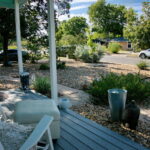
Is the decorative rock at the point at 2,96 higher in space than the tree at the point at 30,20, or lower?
lower

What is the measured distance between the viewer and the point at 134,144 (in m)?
2.60

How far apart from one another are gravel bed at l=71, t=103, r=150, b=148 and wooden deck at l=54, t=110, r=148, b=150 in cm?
21

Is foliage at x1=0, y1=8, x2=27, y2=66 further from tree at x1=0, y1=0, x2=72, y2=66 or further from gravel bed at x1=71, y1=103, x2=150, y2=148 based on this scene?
gravel bed at x1=71, y1=103, x2=150, y2=148

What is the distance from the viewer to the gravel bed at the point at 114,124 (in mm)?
2895

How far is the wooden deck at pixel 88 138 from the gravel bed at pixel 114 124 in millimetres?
206

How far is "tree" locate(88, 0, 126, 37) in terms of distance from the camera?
3644cm

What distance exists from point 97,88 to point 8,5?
365 cm

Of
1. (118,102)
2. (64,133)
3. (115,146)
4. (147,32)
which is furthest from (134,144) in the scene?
(147,32)

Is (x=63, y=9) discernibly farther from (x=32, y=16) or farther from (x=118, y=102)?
(x=118, y=102)

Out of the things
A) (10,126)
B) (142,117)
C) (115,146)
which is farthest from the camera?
(142,117)

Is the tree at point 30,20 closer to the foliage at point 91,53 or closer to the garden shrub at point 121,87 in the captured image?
Result: the foliage at point 91,53

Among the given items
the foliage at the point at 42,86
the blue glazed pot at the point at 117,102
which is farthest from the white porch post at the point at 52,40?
the foliage at the point at 42,86

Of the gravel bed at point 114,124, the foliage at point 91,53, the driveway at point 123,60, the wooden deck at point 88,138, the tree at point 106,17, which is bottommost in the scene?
the gravel bed at point 114,124

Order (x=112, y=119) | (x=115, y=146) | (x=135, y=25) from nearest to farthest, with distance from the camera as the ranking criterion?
(x=115, y=146), (x=112, y=119), (x=135, y=25)
